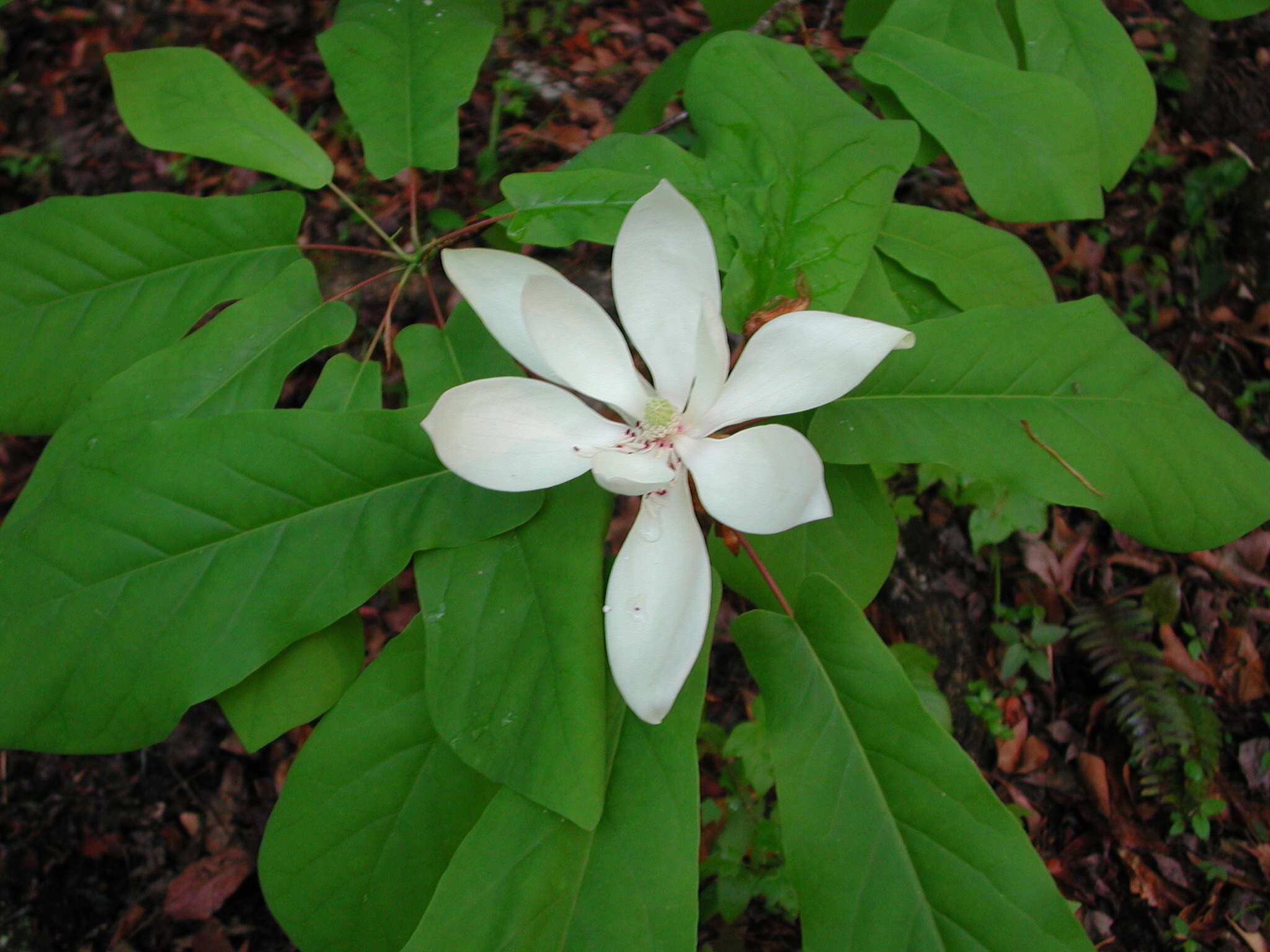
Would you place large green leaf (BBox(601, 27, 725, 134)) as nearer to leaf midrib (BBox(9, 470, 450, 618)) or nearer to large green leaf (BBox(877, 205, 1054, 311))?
large green leaf (BBox(877, 205, 1054, 311))

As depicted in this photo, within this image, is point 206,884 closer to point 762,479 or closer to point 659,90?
point 762,479

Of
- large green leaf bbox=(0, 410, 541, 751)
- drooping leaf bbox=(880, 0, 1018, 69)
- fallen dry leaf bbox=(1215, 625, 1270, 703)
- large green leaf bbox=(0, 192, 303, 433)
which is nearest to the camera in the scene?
large green leaf bbox=(0, 410, 541, 751)

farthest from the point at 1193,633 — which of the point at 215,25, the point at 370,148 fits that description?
the point at 215,25

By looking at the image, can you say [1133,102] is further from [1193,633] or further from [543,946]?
[1193,633]

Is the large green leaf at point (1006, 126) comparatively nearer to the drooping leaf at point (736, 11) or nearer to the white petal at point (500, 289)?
the drooping leaf at point (736, 11)

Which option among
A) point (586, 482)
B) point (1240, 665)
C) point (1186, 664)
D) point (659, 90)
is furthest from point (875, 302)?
point (1240, 665)

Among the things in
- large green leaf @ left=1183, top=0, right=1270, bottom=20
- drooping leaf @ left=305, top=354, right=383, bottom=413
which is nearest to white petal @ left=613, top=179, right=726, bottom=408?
drooping leaf @ left=305, top=354, right=383, bottom=413

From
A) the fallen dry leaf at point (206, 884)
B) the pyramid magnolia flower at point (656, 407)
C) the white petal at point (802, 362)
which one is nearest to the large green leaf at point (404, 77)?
the pyramid magnolia flower at point (656, 407)
